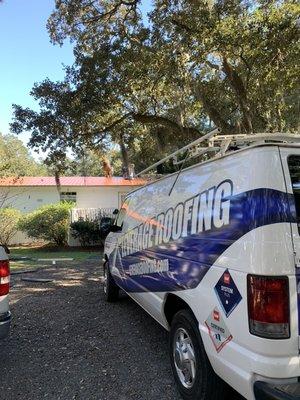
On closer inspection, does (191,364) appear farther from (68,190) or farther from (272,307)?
(68,190)

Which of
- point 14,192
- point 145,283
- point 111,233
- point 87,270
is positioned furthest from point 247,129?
point 14,192

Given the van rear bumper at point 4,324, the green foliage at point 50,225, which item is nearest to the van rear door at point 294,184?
the van rear bumper at point 4,324

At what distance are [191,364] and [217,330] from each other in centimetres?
76

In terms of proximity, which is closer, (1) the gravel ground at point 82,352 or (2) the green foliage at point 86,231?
(1) the gravel ground at point 82,352

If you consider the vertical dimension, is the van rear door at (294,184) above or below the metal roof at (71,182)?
below

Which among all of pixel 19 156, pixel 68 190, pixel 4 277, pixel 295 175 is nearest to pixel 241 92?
pixel 4 277

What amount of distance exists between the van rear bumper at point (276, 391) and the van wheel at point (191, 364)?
2.52 ft

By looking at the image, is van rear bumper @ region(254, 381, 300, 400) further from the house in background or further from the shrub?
the house in background

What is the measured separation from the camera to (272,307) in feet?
9.37

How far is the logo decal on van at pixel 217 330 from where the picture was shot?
320 centimetres

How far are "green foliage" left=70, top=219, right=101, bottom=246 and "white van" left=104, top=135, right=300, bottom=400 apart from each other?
50.9 feet

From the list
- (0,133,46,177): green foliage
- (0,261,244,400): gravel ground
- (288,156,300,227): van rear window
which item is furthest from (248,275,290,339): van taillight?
(0,133,46,177): green foliage

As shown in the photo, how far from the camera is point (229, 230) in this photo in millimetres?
3232

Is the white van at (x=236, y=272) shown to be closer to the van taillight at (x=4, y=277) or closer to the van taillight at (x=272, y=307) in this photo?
the van taillight at (x=272, y=307)
